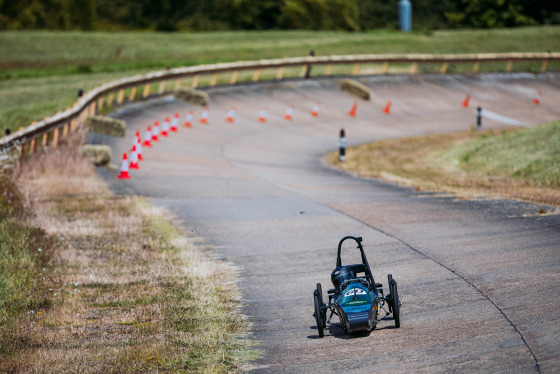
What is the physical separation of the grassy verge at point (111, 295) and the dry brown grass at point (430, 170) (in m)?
7.31

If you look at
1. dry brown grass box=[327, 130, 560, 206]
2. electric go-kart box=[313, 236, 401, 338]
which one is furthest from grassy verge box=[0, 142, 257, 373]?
dry brown grass box=[327, 130, 560, 206]

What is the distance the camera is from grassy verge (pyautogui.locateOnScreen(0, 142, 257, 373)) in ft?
28.0

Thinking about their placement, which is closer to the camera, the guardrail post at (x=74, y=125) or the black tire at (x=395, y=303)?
the black tire at (x=395, y=303)

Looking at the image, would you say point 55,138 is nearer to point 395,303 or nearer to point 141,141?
point 141,141

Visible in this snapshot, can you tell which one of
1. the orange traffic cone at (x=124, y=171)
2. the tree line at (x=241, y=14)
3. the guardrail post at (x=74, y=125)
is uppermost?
the tree line at (x=241, y=14)

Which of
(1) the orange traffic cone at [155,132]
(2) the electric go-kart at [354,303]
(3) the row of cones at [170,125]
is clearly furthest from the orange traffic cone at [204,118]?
(2) the electric go-kart at [354,303]

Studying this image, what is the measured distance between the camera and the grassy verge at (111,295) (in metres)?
8.53

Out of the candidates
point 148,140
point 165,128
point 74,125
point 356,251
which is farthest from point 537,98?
point 356,251

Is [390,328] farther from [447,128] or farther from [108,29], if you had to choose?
[108,29]

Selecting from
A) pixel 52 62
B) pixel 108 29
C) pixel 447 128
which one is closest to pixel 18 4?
pixel 108 29

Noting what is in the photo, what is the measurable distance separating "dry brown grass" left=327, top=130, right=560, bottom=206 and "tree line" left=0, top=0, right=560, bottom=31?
170 ft

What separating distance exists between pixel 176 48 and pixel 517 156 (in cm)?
4738

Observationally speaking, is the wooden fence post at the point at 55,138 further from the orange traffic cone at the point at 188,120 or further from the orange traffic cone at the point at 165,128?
the orange traffic cone at the point at 188,120

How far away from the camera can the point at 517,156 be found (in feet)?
81.4
